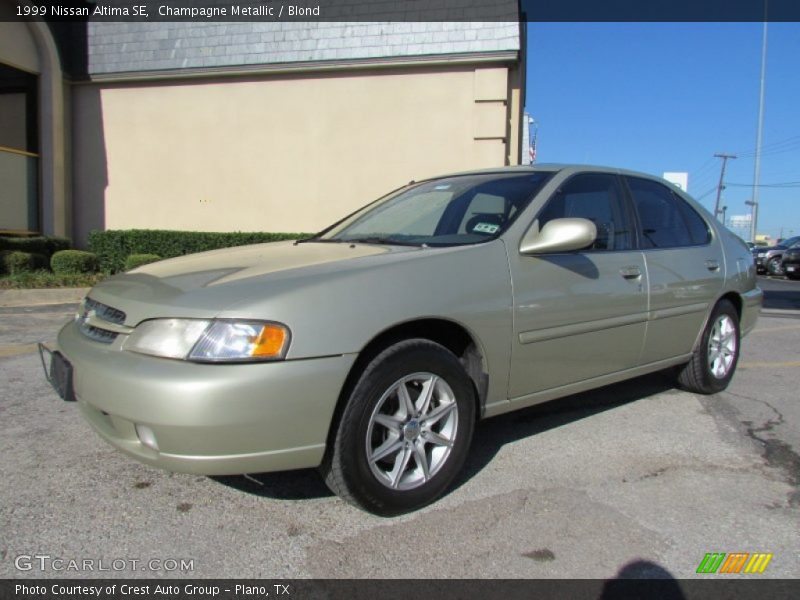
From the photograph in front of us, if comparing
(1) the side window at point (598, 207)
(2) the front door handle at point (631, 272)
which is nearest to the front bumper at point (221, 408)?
(1) the side window at point (598, 207)

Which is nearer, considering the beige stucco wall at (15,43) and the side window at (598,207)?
the side window at (598,207)

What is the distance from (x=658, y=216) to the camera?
4273 mm

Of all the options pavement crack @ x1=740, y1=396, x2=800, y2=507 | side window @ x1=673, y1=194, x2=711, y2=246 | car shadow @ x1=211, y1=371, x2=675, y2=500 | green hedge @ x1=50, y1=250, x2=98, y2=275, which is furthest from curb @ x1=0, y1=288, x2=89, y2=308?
pavement crack @ x1=740, y1=396, x2=800, y2=507

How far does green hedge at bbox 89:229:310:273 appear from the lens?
1270 cm

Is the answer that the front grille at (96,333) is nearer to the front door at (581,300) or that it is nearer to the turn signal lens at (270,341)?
the turn signal lens at (270,341)

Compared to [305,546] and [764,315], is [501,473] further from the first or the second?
[764,315]

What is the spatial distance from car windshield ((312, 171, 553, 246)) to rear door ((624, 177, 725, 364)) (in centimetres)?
99

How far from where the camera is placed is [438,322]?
2861 mm

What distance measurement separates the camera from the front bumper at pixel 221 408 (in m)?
2.27

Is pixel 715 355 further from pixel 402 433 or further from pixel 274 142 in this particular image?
pixel 274 142

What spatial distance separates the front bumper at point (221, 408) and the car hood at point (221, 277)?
223 millimetres

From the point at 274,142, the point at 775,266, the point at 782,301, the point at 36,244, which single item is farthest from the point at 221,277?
the point at 775,266

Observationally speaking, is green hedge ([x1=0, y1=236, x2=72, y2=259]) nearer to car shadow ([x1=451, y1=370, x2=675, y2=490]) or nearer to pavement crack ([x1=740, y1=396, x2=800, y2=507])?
car shadow ([x1=451, y1=370, x2=675, y2=490])

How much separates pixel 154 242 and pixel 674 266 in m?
11.2
